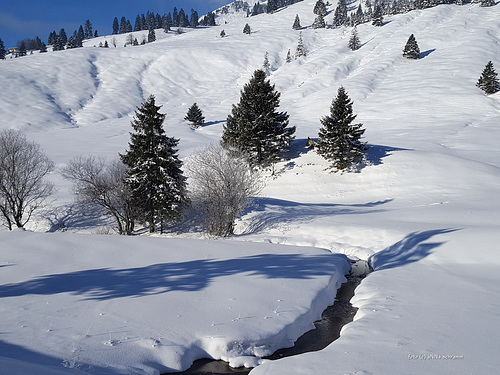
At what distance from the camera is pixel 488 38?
7712 centimetres

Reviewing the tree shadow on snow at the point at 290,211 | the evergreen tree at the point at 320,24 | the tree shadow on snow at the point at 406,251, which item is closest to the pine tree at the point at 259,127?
the tree shadow on snow at the point at 290,211

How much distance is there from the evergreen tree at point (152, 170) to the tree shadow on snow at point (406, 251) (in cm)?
1304

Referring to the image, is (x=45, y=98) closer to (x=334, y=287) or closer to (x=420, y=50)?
(x=334, y=287)

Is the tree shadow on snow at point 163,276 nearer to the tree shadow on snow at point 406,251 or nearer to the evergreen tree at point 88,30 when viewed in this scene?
the tree shadow on snow at point 406,251

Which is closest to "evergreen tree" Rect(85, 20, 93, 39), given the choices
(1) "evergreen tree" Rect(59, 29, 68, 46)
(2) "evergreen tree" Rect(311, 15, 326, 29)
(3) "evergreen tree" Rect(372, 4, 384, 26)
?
(1) "evergreen tree" Rect(59, 29, 68, 46)

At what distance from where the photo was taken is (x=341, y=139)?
29.1 m

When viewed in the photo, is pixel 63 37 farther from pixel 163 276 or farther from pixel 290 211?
pixel 163 276

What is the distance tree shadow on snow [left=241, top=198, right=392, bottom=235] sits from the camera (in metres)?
21.2

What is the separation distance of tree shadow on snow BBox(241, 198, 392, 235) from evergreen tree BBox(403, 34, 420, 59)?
2440 inches

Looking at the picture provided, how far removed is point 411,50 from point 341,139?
56.8 metres

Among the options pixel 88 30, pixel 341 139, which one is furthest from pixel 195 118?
pixel 88 30

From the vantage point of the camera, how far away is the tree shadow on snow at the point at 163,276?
967cm

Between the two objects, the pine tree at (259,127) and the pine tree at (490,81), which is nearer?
the pine tree at (259,127)

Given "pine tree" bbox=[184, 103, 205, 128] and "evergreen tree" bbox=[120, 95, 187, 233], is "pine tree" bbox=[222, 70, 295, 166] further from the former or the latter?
"pine tree" bbox=[184, 103, 205, 128]
